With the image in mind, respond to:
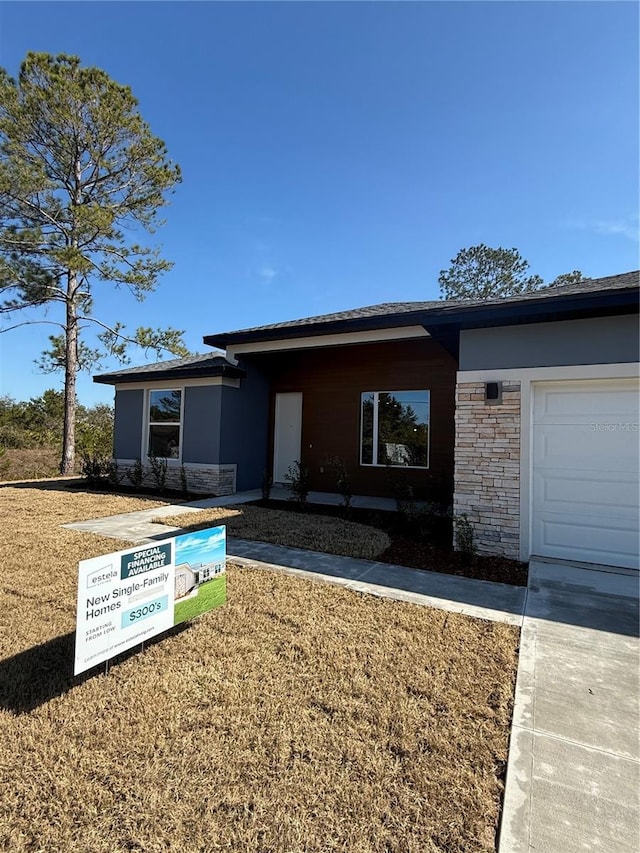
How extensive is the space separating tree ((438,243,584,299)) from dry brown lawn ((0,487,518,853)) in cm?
2661

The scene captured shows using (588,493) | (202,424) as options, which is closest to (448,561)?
(588,493)

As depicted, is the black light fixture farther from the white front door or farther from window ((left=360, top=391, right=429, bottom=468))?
the white front door

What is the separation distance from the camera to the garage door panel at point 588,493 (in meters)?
5.06

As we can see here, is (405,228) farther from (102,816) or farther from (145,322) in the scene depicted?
(102,816)

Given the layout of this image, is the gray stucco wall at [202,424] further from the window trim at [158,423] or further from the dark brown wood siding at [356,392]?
the dark brown wood siding at [356,392]

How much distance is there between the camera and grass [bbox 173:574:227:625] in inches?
127

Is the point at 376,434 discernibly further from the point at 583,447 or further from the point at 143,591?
the point at 143,591

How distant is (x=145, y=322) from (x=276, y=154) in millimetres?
8518

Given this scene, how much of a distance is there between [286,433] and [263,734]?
31.6ft

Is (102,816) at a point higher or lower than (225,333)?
lower

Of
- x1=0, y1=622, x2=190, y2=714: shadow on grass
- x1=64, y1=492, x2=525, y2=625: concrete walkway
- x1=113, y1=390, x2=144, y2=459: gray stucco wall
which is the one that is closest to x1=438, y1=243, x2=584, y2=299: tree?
x1=113, y1=390, x2=144, y2=459: gray stucco wall

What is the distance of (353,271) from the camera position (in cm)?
1455

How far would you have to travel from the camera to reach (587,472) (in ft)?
17.2

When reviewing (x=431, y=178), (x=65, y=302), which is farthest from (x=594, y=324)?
(x=65, y=302)
